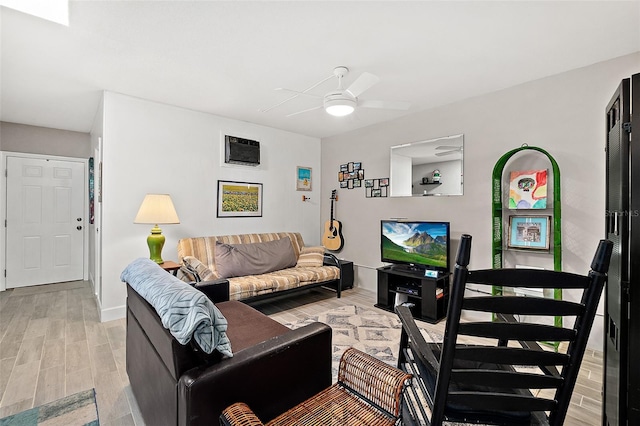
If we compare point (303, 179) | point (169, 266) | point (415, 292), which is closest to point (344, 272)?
point (415, 292)

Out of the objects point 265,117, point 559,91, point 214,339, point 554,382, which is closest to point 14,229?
point 265,117

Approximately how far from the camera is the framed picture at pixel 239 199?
4.21 meters

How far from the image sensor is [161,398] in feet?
4.57

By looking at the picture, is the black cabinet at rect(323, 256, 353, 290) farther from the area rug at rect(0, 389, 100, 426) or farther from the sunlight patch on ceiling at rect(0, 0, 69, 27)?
the sunlight patch on ceiling at rect(0, 0, 69, 27)

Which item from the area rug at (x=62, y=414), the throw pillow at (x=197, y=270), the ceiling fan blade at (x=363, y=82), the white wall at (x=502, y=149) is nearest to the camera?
the area rug at (x=62, y=414)

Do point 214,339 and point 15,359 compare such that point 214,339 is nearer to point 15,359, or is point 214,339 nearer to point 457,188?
point 15,359

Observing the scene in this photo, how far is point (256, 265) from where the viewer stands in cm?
380

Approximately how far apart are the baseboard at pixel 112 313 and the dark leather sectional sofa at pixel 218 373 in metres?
1.88

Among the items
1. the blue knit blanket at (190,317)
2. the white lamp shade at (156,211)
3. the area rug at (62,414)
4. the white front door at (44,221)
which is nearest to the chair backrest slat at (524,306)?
the blue knit blanket at (190,317)

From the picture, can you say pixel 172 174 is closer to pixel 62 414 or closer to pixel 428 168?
pixel 62 414

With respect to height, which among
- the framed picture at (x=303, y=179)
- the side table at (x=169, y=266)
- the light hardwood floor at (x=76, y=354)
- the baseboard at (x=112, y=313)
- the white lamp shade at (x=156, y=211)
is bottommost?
the light hardwood floor at (x=76, y=354)

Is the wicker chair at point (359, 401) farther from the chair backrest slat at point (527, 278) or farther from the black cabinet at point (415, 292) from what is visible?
the black cabinet at point (415, 292)

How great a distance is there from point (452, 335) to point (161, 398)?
1.32 metres

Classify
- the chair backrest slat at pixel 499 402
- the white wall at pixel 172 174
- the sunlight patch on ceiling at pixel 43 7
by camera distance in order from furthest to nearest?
the white wall at pixel 172 174, the sunlight patch on ceiling at pixel 43 7, the chair backrest slat at pixel 499 402
